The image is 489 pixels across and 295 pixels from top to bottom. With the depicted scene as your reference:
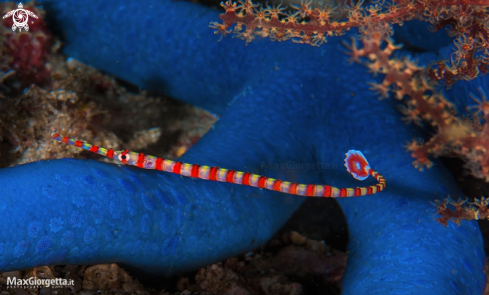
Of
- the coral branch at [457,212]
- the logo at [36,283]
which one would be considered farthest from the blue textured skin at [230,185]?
the logo at [36,283]

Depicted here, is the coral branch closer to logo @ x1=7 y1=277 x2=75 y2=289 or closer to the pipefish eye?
the pipefish eye

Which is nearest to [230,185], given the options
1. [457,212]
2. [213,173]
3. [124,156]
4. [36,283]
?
[213,173]

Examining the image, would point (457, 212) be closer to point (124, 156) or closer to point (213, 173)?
point (213, 173)

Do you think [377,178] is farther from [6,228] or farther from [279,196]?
[6,228]

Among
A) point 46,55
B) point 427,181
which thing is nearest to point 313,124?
point 427,181

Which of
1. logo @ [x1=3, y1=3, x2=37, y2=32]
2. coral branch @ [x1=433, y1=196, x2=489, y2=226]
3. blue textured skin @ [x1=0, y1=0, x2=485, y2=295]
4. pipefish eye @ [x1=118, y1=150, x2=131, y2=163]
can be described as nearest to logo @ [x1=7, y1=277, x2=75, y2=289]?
blue textured skin @ [x1=0, y1=0, x2=485, y2=295]

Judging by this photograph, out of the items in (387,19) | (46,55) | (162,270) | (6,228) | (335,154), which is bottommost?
(162,270)

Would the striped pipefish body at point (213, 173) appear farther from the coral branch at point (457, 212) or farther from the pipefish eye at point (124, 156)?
the coral branch at point (457, 212)
